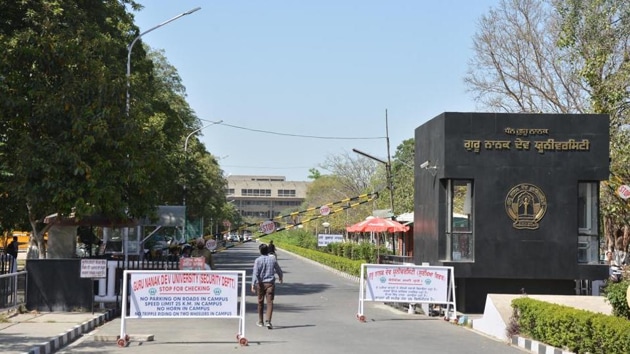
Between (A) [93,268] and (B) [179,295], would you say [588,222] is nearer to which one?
(B) [179,295]

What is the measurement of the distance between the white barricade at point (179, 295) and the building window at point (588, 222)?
36.5 ft

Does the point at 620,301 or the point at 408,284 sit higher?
the point at 620,301

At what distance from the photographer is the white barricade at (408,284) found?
66.9ft

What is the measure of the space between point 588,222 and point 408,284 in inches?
240

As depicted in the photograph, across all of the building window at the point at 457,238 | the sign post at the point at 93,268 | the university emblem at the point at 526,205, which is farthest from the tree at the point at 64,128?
the university emblem at the point at 526,205

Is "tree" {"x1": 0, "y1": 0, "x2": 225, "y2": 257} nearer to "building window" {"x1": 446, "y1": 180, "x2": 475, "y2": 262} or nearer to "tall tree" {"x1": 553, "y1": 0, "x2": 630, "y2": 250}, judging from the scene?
"building window" {"x1": 446, "y1": 180, "x2": 475, "y2": 262}

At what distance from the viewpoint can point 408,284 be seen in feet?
67.1

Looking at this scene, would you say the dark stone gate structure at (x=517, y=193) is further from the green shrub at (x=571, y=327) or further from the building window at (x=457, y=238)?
the green shrub at (x=571, y=327)

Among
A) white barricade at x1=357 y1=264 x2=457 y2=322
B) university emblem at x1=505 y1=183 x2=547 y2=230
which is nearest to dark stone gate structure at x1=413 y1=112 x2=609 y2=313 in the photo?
university emblem at x1=505 y1=183 x2=547 y2=230

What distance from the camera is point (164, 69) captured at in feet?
212

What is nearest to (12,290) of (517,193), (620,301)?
(620,301)

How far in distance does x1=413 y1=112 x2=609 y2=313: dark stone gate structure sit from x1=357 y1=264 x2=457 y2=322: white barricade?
2.44m

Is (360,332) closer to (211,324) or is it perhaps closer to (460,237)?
(211,324)

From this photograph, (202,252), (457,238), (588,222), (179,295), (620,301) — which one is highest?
(588,222)
